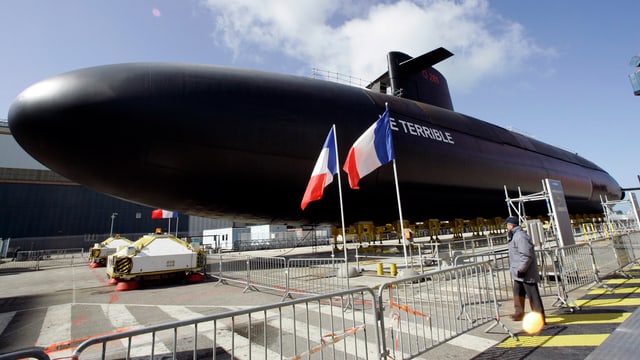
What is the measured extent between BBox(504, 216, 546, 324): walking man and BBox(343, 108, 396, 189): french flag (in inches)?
120

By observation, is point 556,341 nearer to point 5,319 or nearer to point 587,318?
point 587,318

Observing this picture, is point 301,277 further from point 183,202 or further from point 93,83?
point 93,83

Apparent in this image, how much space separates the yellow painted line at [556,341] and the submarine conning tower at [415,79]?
14598mm

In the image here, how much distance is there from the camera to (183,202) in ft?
30.4

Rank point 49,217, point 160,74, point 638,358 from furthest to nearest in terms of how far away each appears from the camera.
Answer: point 49,217
point 160,74
point 638,358

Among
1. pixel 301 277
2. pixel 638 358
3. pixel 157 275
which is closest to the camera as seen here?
pixel 638 358

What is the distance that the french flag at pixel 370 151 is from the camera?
22.8ft

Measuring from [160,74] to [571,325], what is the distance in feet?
35.3

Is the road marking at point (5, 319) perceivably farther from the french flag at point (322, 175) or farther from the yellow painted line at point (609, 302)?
the yellow painted line at point (609, 302)

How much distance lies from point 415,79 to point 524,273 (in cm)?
1542

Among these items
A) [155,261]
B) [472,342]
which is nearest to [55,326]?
[155,261]

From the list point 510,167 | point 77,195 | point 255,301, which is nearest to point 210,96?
point 255,301

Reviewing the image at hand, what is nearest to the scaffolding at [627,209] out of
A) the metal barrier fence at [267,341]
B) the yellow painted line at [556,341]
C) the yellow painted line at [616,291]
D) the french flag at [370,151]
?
the yellow painted line at [616,291]

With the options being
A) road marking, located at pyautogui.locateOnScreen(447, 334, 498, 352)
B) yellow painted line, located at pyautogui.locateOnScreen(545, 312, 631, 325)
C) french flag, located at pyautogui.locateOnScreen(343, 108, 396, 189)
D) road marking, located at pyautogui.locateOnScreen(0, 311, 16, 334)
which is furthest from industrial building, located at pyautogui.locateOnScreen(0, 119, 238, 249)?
yellow painted line, located at pyautogui.locateOnScreen(545, 312, 631, 325)
